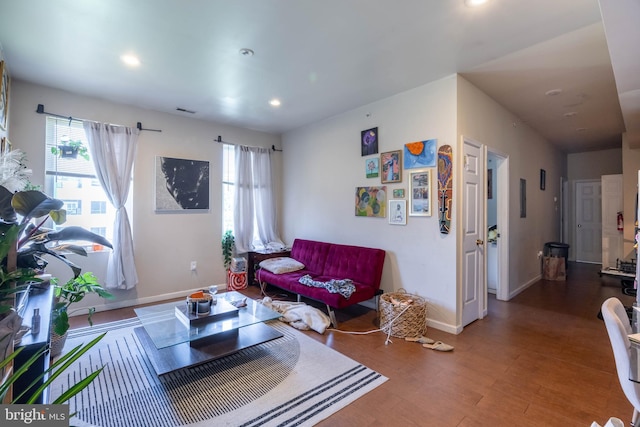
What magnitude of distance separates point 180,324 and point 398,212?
2585 millimetres

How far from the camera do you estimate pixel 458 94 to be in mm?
3123

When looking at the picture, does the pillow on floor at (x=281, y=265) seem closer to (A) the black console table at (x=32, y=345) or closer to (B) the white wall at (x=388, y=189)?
(B) the white wall at (x=388, y=189)

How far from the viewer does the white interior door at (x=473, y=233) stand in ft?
10.7

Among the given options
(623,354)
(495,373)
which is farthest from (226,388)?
(623,354)

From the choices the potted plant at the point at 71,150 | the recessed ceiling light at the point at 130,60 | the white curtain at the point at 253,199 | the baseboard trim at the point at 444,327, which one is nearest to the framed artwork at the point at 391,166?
the baseboard trim at the point at 444,327

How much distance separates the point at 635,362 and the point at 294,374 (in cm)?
202

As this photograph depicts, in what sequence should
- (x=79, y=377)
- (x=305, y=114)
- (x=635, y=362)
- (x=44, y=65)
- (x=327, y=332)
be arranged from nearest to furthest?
(x=635, y=362) → (x=79, y=377) → (x=44, y=65) → (x=327, y=332) → (x=305, y=114)

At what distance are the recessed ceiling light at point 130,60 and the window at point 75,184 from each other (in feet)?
4.71

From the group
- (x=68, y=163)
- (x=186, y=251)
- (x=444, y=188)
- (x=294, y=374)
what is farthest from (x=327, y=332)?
(x=68, y=163)

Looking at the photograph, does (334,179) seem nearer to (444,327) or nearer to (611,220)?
(444,327)

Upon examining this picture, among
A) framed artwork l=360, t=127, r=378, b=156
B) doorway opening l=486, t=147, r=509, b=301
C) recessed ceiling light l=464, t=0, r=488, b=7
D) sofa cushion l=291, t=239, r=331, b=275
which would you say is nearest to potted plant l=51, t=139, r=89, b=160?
sofa cushion l=291, t=239, r=331, b=275

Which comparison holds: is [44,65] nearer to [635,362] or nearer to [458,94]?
[458,94]

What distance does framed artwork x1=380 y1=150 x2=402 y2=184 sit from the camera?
11.9ft

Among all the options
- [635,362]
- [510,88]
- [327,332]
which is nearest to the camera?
[635,362]
